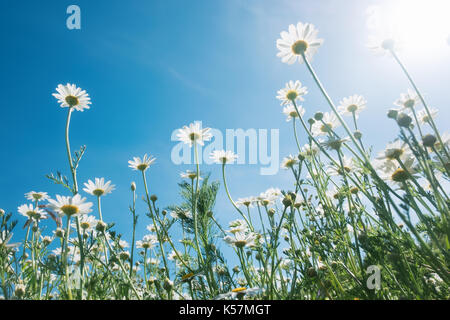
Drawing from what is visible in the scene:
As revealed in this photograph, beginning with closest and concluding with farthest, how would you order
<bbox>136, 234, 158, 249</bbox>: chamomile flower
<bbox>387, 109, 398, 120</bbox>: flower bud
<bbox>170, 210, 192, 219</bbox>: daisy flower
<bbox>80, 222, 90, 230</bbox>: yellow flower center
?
<bbox>387, 109, 398, 120</bbox>: flower bud < <bbox>80, 222, 90, 230</bbox>: yellow flower center < <bbox>170, 210, 192, 219</bbox>: daisy flower < <bbox>136, 234, 158, 249</bbox>: chamomile flower

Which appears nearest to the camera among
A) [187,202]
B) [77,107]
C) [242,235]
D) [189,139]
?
[242,235]

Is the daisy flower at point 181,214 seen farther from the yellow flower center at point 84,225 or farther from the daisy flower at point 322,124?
the daisy flower at point 322,124

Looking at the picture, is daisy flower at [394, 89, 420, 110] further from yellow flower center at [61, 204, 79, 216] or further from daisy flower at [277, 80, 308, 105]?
yellow flower center at [61, 204, 79, 216]

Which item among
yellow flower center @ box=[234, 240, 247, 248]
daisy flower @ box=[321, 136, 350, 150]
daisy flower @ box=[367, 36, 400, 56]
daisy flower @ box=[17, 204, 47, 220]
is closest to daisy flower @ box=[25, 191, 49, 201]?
daisy flower @ box=[17, 204, 47, 220]

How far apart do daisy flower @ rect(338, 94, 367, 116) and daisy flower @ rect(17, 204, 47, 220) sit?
2631 mm

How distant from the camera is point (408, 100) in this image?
2.10m

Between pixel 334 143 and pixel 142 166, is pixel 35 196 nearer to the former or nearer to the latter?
pixel 142 166

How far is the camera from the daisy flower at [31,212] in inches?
85.7

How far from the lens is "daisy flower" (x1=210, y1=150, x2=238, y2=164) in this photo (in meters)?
2.58

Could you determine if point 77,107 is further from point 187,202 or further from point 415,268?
point 415,268
